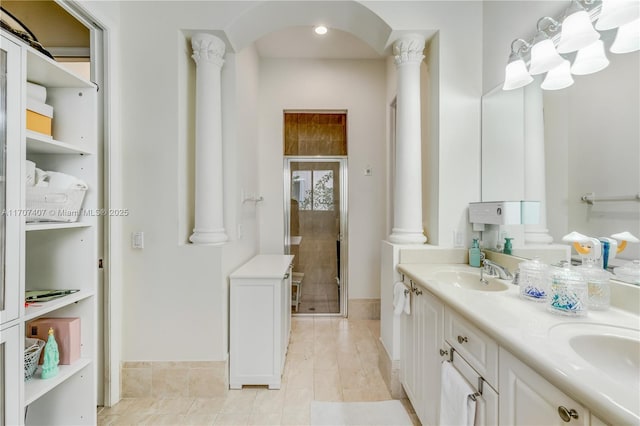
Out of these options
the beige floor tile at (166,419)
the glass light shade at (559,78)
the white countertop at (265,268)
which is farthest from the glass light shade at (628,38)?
the beige floor tile at (166,419)

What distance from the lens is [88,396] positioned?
145cm

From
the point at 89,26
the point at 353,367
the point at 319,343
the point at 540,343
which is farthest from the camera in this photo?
the point at 319,343

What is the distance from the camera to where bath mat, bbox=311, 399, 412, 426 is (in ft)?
5.80

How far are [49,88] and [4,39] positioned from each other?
0.43 m

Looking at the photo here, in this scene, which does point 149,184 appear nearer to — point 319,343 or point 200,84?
point 200,84

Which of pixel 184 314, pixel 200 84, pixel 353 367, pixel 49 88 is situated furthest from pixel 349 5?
pixel 353 367

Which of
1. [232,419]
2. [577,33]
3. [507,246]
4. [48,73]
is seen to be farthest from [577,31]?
[232,419]

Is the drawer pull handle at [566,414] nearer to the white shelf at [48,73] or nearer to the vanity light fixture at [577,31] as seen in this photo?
the vanity light fixture at [577,31]

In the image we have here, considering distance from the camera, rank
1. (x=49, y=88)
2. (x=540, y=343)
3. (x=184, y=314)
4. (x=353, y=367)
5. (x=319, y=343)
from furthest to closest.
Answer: (x=319, y=343) < (x=353, y=367) < (x=184, y=314) < (x=49, y=88) < (x=540, y=343)

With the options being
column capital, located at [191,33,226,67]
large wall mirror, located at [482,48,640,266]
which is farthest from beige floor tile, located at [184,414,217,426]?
column capital, located at [191,33,226,67]

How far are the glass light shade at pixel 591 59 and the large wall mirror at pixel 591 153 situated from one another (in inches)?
1.0

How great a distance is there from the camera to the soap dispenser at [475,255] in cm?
195

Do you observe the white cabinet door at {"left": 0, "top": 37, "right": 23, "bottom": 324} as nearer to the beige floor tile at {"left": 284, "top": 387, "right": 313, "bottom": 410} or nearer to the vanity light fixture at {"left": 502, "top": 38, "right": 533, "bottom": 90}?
the beige floor tile at {"left": 284, "top": 387, "right": 313, "bottom": 410}

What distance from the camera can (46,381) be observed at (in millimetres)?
1278
